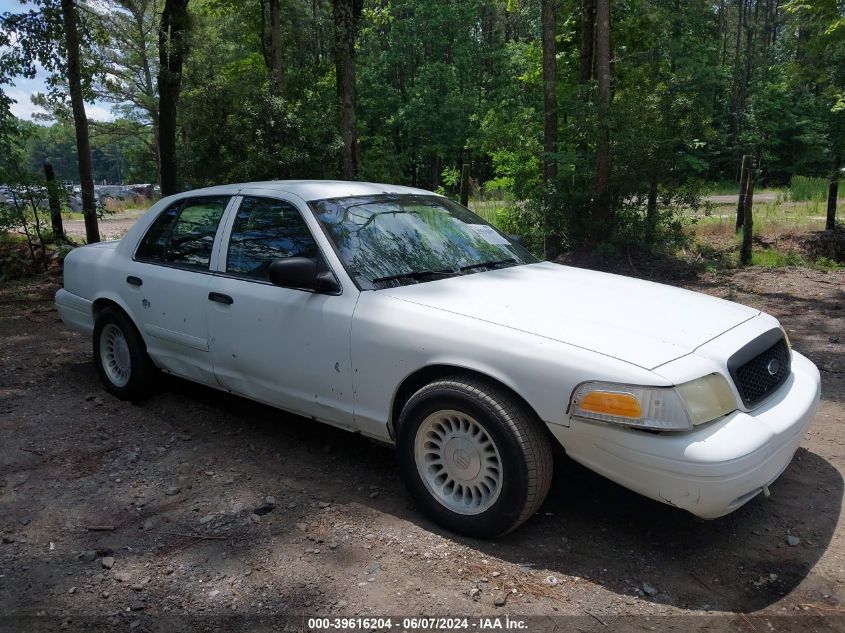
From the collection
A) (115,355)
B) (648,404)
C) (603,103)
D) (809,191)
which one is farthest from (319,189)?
(809,191)

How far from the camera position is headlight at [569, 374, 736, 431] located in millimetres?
2762

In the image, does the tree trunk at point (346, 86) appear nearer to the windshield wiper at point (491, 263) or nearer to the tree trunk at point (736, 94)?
the windshield wiper at point (491, 263)

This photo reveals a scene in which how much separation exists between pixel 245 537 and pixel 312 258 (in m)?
1.52

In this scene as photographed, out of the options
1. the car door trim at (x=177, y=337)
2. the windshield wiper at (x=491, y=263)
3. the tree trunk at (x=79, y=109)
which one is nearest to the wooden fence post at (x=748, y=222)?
the windshield wiper at (x=491, y=263)

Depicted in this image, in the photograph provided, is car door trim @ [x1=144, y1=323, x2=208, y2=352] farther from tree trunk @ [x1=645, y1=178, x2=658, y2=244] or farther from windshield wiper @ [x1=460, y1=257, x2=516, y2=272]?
tree trunk @ [x1=645, y1=178, x2=658, y2=244]

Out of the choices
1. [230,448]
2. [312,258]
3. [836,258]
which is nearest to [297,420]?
[230,448]

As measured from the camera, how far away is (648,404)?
2.76m

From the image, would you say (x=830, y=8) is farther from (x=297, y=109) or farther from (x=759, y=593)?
(x=759, y=593)

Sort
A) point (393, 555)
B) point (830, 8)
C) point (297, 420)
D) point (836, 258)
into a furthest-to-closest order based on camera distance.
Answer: point (836, 258)
point (830, 8)
point (297, 420)
point (393, 555)

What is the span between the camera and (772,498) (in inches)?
143

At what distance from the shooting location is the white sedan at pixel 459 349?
2826 mm

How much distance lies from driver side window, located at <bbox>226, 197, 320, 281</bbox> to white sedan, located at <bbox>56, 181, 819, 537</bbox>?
0.04ft

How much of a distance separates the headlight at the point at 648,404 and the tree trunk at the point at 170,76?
39.2ft

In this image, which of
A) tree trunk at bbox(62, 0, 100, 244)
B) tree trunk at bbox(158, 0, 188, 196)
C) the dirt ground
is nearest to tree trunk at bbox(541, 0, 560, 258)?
the dirt ground
